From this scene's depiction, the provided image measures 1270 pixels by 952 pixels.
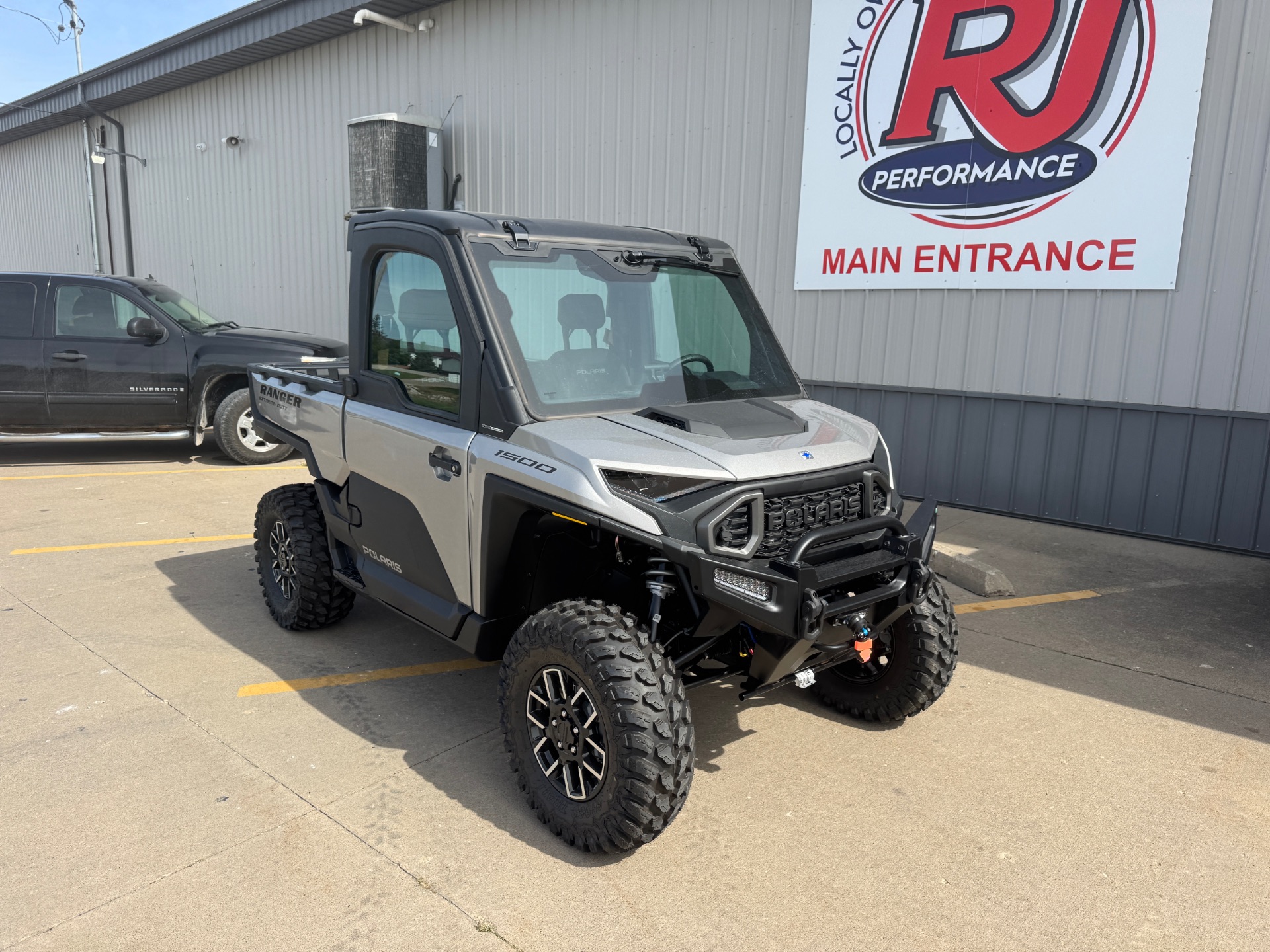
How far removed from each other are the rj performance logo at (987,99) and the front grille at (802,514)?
507cm

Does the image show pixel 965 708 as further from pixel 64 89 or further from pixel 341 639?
pixel 64 89

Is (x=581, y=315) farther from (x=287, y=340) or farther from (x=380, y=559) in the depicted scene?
(x=287, y=340)

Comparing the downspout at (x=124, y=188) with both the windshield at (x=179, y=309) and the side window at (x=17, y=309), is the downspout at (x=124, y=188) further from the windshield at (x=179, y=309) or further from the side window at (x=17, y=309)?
the side window at (x=17, y=309)

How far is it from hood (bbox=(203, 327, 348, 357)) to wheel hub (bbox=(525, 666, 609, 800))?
707cm

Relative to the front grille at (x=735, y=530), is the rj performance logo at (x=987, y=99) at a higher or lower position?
higher

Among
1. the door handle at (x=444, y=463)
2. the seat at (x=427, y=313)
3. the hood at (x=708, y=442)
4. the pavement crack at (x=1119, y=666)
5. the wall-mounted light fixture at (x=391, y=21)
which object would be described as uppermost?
the wall-mounted light fixture at (x=391, y=21)

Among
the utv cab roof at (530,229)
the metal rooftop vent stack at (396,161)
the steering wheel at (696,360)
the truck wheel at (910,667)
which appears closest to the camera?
the utv cab roof at (530,229)

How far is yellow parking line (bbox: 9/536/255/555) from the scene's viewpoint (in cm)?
643

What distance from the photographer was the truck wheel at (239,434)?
31.1 ft

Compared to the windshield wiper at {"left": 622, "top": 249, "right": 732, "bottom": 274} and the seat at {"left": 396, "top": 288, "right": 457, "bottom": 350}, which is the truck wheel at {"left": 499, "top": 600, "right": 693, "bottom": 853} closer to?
the seat at {"left": 396, "top": 288, "right": 457, "bottom": 350}

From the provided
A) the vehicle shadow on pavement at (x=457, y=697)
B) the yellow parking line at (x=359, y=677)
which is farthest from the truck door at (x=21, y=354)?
the yellow parking line at (x=359, y=677)

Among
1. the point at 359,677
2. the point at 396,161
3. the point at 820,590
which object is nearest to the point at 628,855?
the point at 820,590

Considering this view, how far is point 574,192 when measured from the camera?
10.4 meters

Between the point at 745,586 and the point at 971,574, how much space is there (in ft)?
11.7
